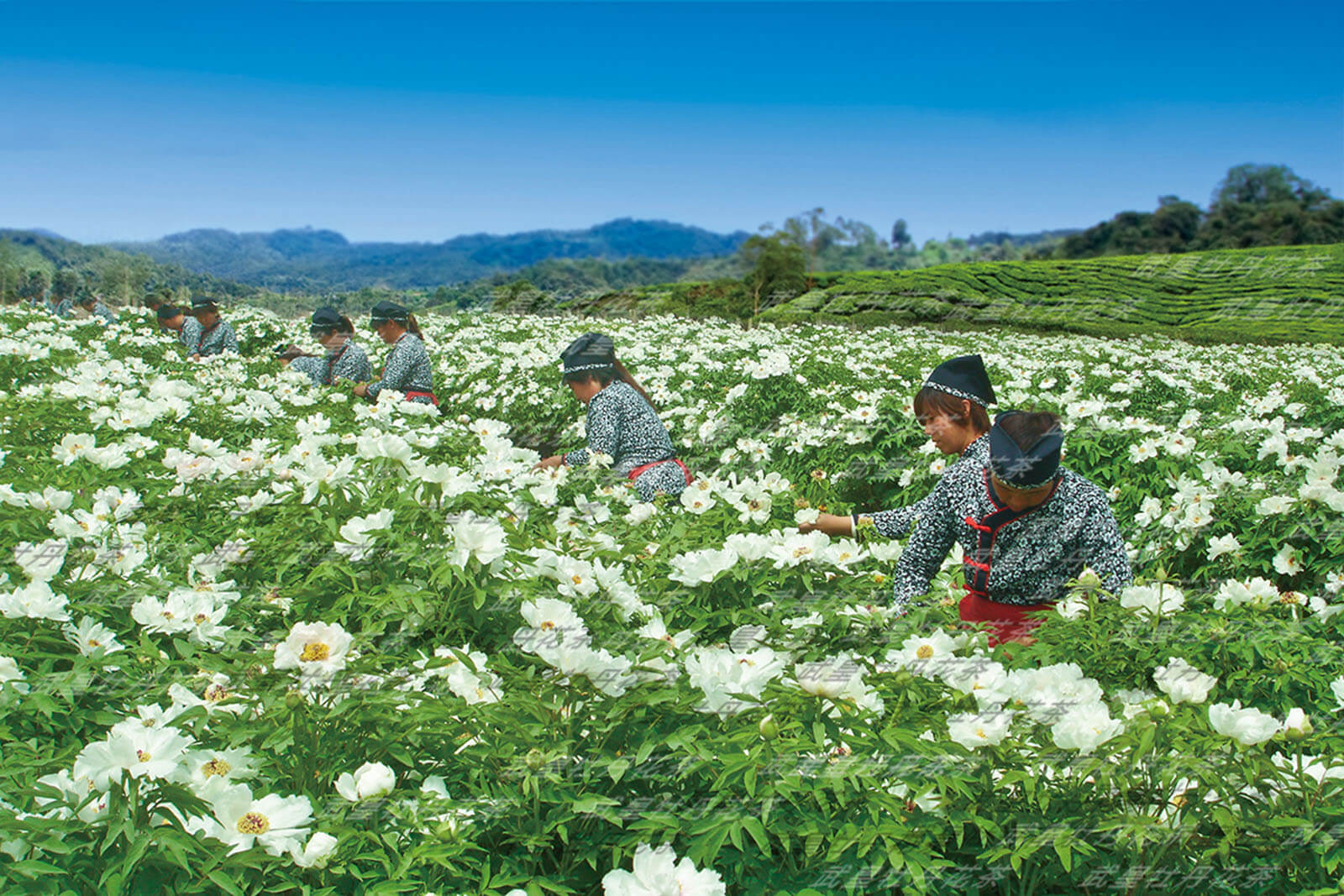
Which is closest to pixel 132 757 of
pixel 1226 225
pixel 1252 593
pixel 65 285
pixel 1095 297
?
pixel 1252 593

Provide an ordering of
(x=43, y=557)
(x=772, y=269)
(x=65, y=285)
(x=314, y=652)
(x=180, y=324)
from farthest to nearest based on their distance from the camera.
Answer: (x=772, y=269) → (x=65, y=285) → (x=180, y=324) → (x=43, y=557) → (x=314, y=652)

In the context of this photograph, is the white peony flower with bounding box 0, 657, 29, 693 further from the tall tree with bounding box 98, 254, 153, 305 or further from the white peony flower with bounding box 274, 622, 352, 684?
the tall tree with bounding box 98, 254, 153, 305

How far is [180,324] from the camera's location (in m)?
9.77

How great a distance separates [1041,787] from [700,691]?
557 millimetres

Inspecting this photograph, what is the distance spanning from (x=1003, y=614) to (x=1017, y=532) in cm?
28

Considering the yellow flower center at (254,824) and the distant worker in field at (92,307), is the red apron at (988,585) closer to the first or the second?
the yellow flower center at (254,824)

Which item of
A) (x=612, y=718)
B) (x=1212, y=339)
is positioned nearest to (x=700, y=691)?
(x=612, y=718)

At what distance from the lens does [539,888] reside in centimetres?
125

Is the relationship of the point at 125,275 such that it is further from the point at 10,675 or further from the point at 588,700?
the point at 588,700

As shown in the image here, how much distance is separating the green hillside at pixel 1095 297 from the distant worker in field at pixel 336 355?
634 inches

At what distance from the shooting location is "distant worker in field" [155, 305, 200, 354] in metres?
9.29

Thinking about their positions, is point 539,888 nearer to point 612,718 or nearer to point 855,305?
point 612,718

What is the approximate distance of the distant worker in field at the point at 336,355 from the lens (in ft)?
24.0

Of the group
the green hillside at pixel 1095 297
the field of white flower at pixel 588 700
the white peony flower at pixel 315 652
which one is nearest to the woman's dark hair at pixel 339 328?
the field of white flower at pixel 588 700
